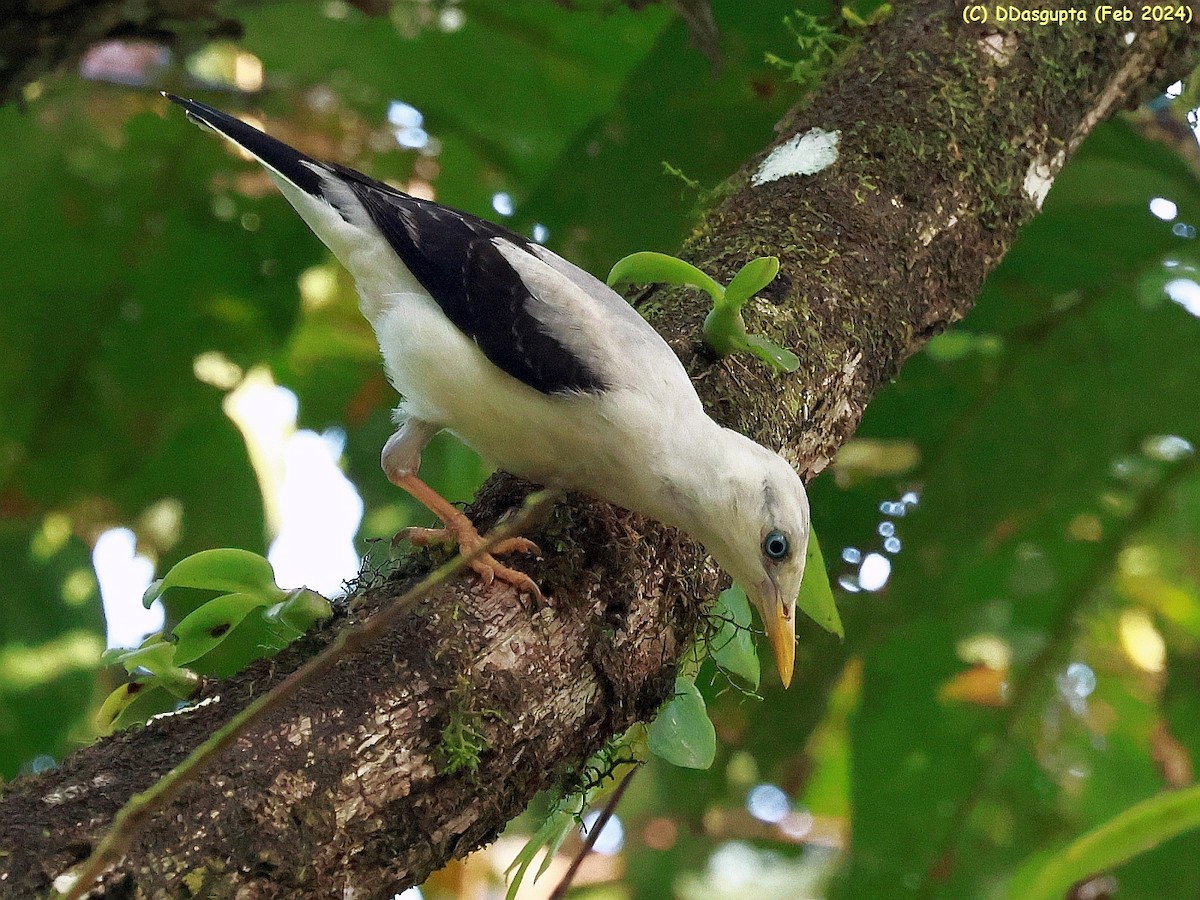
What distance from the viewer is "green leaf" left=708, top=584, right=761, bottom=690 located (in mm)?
2885

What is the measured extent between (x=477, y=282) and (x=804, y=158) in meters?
1.05

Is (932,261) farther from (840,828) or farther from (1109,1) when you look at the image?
(840,828)

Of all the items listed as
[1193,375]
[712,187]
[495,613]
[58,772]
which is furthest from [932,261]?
[58,772]

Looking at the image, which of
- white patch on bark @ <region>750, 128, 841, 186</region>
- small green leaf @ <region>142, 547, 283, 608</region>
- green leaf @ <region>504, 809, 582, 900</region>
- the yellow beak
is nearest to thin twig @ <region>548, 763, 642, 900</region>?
green leaf @ <region>504, 809, 582, 900</region>

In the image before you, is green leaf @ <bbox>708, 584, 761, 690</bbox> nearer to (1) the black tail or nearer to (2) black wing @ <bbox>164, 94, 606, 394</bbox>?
(2) black wing @ <bbox>164, 94, 606, 394</bbox>

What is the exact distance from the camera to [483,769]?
2047 millimetres

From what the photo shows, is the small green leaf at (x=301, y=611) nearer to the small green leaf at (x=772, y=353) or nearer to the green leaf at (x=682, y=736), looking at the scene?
the green leaf at (x=682, y=736)

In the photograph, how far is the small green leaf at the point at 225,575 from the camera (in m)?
2.36

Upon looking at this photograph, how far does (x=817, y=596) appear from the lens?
10.3ft

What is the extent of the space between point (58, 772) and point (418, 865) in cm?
58

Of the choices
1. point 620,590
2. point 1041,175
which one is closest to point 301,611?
point 620,590

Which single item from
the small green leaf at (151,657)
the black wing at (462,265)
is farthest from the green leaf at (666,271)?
the small green leaf at (151,657)

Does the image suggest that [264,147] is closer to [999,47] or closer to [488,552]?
[488,552]

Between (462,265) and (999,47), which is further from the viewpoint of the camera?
(999,47)
